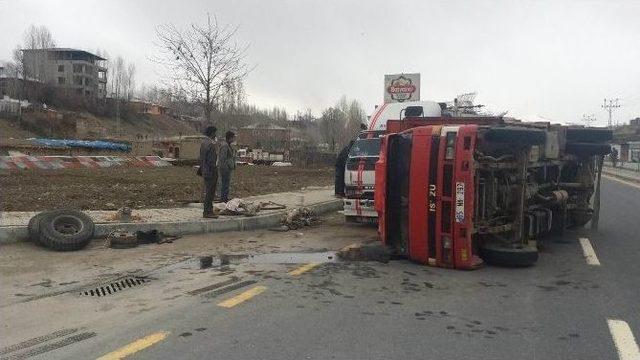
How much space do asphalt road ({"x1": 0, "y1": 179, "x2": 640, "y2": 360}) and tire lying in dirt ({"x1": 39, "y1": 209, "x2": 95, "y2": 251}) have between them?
3.10m

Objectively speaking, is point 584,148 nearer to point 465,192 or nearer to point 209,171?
point 465,192

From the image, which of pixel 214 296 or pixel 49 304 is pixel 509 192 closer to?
pixel 214 296

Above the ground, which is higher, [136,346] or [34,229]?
[34,229]

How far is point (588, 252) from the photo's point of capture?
9086 mm

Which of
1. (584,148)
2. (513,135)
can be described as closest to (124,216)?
(513,135)

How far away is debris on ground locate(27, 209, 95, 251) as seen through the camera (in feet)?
29.3

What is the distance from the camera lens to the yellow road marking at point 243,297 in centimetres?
586

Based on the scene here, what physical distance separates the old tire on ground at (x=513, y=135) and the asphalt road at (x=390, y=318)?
1753 mm

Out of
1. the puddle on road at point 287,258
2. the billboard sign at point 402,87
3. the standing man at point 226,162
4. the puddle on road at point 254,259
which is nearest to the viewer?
the puddle on road at point 254,259

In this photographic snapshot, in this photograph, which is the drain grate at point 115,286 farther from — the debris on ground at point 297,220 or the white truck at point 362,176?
the white truck at point 362,176

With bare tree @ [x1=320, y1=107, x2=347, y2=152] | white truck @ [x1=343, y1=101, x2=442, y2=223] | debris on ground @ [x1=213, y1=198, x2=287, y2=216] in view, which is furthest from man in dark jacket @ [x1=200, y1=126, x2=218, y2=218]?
bare tree @ [x1=320, y1=107, x2=347, y2=152]

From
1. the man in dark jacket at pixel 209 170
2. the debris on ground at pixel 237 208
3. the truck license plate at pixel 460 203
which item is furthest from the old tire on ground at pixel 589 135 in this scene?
the man in dark jacket at pixel 209 170

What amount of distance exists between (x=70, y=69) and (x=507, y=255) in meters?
121

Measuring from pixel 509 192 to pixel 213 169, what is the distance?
6.04m
